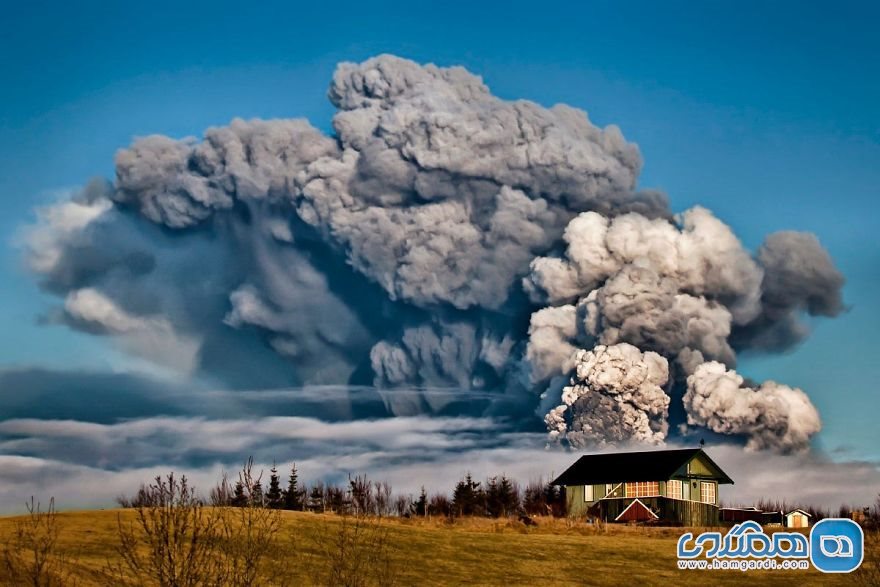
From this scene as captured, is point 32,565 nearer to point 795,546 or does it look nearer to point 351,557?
point 351,557

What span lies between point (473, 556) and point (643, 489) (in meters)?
33.2

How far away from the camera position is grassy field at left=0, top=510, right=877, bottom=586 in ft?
139

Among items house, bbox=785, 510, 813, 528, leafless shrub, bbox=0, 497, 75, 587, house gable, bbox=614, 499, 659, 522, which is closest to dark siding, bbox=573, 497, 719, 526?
house gable, bbox=614, 499, 659, 522

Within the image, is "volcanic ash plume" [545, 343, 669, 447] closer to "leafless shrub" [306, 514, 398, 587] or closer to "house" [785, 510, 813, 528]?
"house" [785, 510, 813, 528]

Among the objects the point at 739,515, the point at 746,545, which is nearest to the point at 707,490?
the point at 739,515

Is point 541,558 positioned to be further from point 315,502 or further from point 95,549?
point 315,502

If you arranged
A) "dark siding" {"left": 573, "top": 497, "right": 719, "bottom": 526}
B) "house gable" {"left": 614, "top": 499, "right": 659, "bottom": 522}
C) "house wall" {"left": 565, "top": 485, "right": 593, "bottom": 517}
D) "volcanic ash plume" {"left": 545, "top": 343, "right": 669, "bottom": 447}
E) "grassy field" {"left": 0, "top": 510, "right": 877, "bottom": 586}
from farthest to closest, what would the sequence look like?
1. "volcanic ash plume" {"left": 545, "top": 343, "right": 669, "bottom": 447}
2. "house wall" {"left": 565, "top": 485, "right": 593, "bottom": 517}
3. "dark siding" {"left": 573, "top": 497, "right": 719, "bottom": 526}
4. "house gable" {"left": 614, "top": 499, "right": 659, "bottom": 522}
5. "grassy field" {"left": 0, "top": 510, "right": 877, "bottom": 586}

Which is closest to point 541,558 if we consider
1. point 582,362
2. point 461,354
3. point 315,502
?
point 315,502

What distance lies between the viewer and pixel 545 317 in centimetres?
11212

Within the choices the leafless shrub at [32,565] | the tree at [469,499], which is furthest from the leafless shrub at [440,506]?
the leafless shrub at [32,565]

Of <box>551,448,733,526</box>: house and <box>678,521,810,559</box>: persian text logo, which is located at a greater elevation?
<box>551,448,733,526</box>: house

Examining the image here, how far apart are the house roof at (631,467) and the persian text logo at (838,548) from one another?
2592 centimetres

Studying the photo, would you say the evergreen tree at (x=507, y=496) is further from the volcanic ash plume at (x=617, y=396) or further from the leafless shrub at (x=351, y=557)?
the leafless shrub at (x=351, y=557)

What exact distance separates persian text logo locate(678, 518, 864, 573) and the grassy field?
1168 mm
